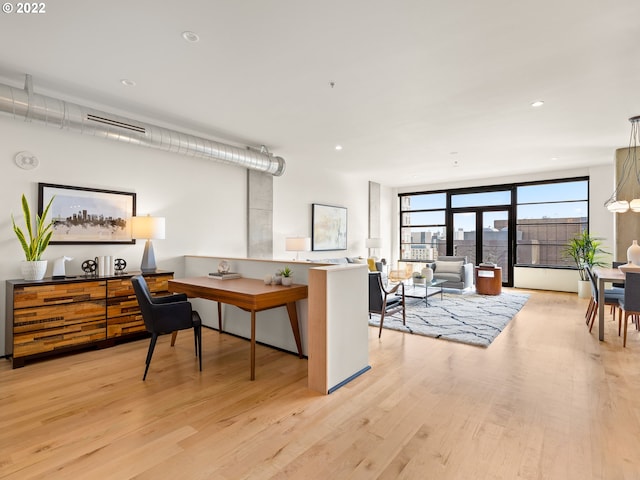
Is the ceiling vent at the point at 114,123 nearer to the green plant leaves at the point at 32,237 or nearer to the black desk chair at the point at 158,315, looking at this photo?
the green plant leaves at the point at 32,237

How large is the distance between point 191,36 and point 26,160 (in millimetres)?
2531

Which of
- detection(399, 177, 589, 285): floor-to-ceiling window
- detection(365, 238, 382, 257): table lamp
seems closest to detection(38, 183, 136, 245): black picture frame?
detection(365, 238, 382, 257): table lamp

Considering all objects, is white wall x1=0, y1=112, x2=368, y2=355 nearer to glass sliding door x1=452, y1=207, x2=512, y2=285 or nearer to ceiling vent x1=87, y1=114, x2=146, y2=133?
ceiling vent x1=87, y1=114, x2=146, y2=133

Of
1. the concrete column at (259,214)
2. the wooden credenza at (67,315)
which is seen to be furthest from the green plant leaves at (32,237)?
the concrete column at (259,214)

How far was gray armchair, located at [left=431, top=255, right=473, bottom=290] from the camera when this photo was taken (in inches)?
298

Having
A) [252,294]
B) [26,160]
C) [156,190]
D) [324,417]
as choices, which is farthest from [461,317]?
[26,160]

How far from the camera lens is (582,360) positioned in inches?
138

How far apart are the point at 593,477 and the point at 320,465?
57.5 inches

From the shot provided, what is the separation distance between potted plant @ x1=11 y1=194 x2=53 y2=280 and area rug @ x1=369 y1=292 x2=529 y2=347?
13.4ft

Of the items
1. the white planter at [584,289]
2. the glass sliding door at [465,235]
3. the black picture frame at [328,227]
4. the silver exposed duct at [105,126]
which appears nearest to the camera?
the silver exposed duct at [105,126]

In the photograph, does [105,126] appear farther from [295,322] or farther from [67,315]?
[295,322]

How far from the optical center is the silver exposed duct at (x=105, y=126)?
3.18 metres

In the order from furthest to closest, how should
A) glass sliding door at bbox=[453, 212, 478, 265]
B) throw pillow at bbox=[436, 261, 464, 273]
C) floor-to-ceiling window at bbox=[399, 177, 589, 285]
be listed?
glass sliding door at bbox=[453, 212, 478, 265]
floor-to-ceiling window at bbox=[399, 177, 589, 285]
throw pillow at bbox=[436, 261, 464, 273]

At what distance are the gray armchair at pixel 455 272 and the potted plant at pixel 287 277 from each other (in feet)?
17.1
